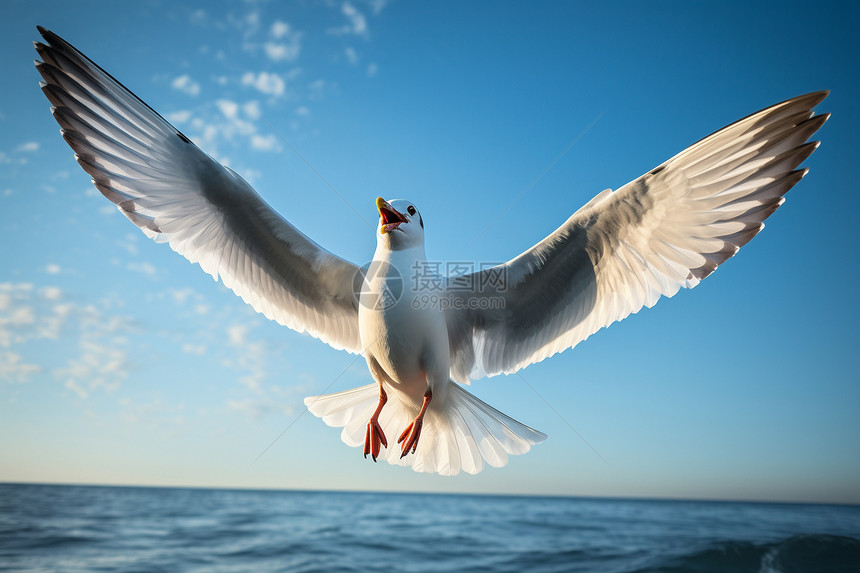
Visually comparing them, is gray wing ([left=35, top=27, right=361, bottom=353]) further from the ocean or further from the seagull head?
the ocean

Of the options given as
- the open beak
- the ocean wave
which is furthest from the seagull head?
the ocean wave

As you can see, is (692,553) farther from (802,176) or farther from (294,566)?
(802,176)

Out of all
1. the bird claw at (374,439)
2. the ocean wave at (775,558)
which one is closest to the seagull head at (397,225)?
the bird claw at (374,439)

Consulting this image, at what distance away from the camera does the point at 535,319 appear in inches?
173

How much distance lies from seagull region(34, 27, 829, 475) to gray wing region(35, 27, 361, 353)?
10 millimetres

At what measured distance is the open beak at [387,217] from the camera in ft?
11.6

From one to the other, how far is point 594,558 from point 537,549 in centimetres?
409

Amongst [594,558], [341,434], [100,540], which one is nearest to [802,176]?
[341,434]

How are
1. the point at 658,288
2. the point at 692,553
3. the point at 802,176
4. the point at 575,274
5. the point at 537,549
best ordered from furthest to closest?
the point at 537,549, the point at 692,553, the point at 575,274, the point at 658,288, the point at 802,176

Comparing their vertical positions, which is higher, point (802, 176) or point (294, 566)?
point (802, 176)

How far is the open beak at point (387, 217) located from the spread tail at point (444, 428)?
53.2 inches

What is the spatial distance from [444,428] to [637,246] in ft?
6.75

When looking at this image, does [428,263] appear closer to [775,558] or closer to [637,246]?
[637,246]

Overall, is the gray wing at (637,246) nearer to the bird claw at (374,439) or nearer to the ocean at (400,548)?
the bird claw at (374,439)
